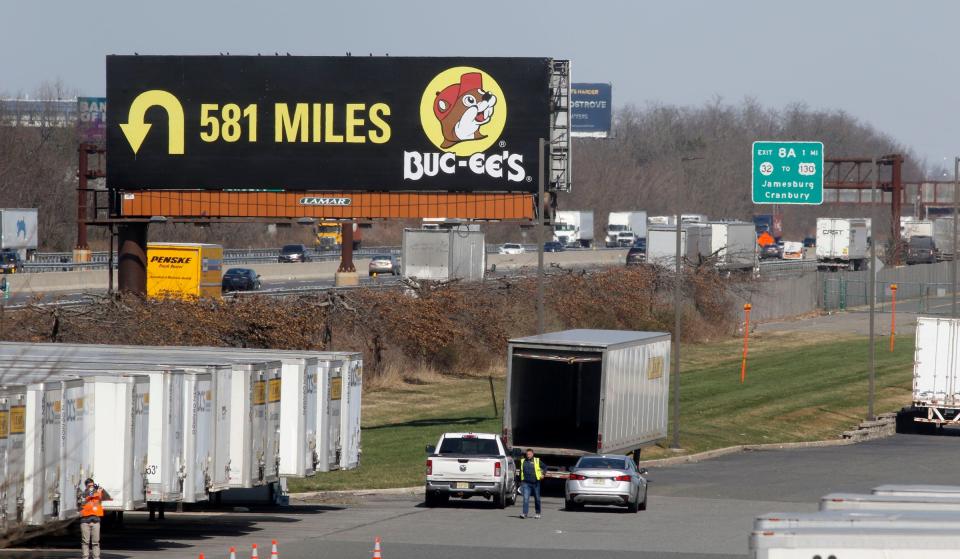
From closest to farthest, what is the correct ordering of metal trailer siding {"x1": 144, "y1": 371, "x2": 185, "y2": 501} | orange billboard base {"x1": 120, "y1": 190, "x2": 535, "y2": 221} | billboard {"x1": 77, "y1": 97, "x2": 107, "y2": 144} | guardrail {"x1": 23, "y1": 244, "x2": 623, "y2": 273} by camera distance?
1. metal trailer siding {"x1": 144, "y1": 371, "x2": 185, "y2": 501}
2. orange billboard base {"x1": 120, "y1": 190, "x2": 535, "y2": 221}
3. guardrail {"x1": 23, "y1": 244, "x2": 623, "y2": 273}
4. billboard {"x1": 77, "y1": 97, "x2": 107, "y2": 144}

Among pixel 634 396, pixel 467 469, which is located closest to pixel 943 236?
pixel 634 396

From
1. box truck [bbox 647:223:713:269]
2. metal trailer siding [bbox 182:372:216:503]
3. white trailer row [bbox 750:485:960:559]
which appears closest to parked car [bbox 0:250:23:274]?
box truck [bbox 647:223:713:269]

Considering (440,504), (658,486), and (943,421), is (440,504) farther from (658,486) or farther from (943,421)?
(943,421)

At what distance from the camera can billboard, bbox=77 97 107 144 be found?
107 meters

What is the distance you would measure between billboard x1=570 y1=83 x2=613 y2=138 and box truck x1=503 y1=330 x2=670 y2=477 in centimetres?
9114

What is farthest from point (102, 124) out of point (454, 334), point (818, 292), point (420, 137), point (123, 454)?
point (123, 454)

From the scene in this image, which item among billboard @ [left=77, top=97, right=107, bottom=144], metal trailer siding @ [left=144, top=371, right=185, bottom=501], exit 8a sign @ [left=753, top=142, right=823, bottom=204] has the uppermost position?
billboard @ [left=77, top=97, right=107, bottom=144]

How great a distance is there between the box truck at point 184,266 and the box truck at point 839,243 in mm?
52659

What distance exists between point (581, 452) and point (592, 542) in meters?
7.79

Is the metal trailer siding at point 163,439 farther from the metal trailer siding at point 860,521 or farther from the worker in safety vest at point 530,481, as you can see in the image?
the metal trailer siding at point 860,521

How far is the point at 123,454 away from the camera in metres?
20.0

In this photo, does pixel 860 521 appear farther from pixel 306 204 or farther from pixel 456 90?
pixel 306 204

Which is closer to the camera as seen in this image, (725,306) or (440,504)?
(440,504)

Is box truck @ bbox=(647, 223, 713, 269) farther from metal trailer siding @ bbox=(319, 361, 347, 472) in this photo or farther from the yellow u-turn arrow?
metal trailer siding @ bbox=(319, 361, 347, 472)
